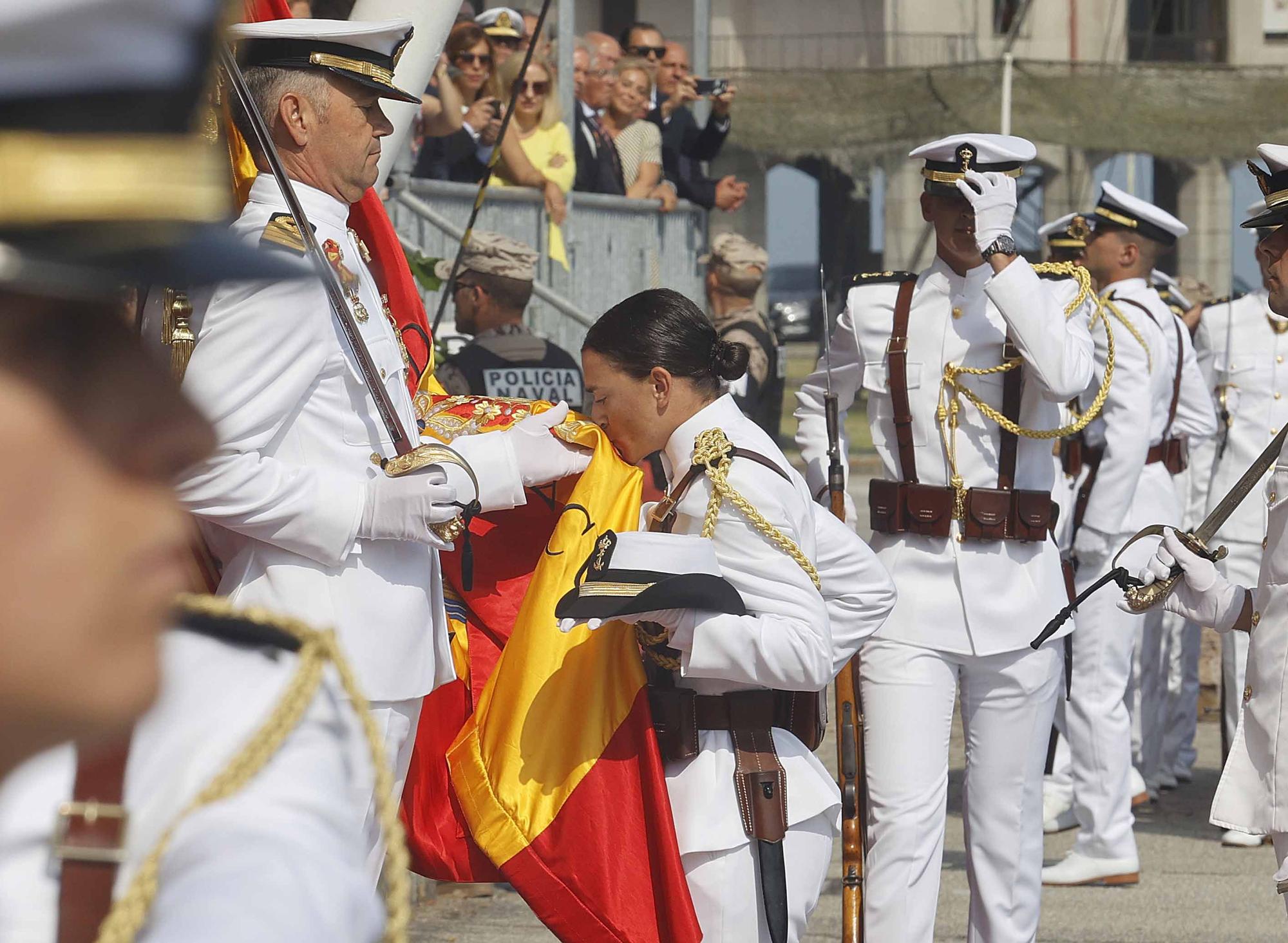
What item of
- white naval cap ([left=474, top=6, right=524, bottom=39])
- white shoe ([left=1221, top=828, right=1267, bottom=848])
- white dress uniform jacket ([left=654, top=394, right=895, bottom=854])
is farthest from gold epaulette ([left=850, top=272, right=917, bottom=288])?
white naval cap ([left=474, top=6, right=524, bottom=39])

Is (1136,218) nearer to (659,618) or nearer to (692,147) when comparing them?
(692,147)

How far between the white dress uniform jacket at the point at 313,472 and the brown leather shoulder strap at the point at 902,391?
142 cm

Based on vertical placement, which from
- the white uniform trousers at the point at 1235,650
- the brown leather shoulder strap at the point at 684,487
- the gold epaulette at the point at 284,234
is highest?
the gold epaulette at the point at 284,234

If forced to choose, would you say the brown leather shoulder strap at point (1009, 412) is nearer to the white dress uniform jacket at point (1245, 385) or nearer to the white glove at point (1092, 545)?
the white glove at point (1092, 545)

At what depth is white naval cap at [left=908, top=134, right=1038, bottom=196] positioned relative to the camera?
4500mm

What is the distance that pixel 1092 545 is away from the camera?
6289mm

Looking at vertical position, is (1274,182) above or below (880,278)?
above

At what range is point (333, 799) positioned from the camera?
965 mm

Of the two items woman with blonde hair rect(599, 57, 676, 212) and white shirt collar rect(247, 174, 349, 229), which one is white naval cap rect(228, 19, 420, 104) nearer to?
white shirt collar rect(247, 174, 349, 229)

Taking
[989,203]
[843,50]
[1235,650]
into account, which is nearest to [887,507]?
[989,203]

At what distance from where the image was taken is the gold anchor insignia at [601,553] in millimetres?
3275

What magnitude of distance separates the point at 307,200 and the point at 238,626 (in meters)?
2.31

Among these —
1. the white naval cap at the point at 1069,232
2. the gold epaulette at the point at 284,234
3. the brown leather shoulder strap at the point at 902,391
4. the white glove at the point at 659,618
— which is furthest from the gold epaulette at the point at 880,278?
A: the white naval cap at the point at 1069,232

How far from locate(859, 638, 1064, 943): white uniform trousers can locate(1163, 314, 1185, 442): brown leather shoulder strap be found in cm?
275
